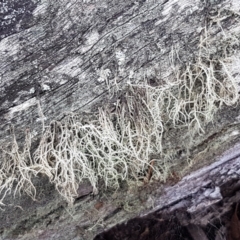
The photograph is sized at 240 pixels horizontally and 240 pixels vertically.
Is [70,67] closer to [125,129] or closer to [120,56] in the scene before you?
[120,56]

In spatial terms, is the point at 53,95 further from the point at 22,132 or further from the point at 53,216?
the point at 53,216

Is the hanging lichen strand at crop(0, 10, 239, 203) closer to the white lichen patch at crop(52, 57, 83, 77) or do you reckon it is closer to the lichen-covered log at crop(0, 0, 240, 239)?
the lichen-covered log at crop(0, 0, 240, 239)

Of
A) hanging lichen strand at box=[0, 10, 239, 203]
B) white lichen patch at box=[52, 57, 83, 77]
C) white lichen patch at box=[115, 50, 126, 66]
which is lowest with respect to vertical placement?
hanging lichen strand at box=[0, 10, 239, 203]

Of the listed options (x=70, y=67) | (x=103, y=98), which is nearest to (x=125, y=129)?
(x=103, y=98)

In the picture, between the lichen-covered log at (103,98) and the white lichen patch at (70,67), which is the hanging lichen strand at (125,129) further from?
the white lichen patch at (70,67)

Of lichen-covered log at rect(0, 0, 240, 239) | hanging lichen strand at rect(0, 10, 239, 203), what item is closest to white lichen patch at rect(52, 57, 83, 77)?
lichen-covered log at rect(0, 0, 240, 239)

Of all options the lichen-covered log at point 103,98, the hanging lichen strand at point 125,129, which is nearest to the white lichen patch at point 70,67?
the lichen-covered log at point 103,98

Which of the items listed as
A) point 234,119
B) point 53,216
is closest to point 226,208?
point 234,119

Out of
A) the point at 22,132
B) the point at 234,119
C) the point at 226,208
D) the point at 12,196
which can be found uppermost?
the point at 22,132
